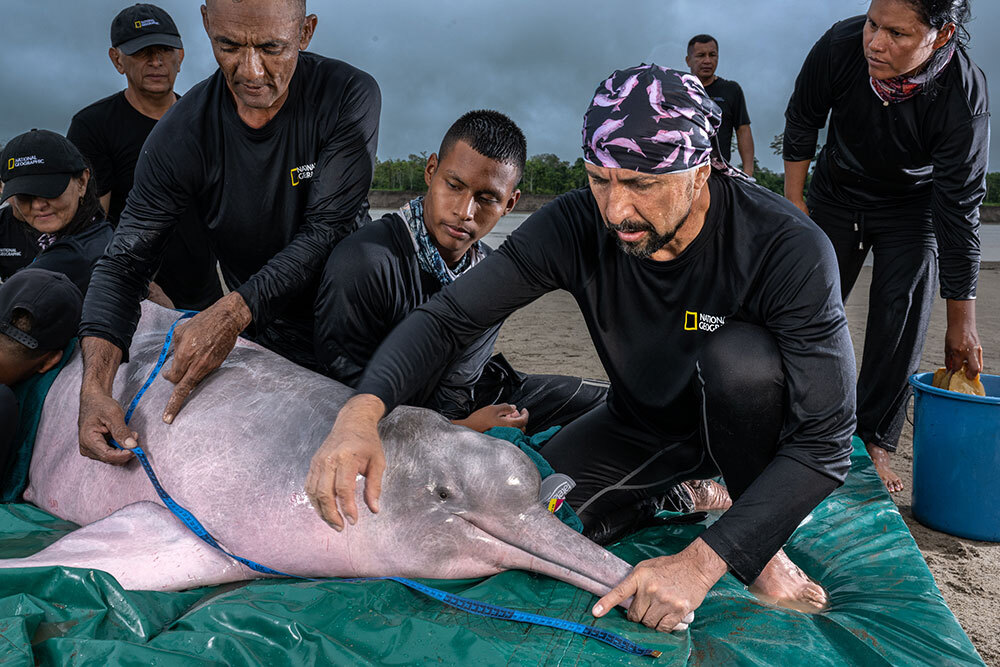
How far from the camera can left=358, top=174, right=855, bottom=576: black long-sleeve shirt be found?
2549 mm

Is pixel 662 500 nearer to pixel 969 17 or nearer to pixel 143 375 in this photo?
pixel 143 375

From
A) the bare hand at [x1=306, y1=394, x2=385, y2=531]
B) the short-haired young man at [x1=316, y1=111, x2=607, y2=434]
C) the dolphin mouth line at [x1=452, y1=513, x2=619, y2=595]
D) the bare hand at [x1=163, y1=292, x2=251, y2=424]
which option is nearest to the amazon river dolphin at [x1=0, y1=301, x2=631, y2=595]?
the dolphin mouth line at [x1=452, y1=513, x2=619, y2=595]

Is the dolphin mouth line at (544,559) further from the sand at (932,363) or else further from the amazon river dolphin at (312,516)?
the sand at (932,363)

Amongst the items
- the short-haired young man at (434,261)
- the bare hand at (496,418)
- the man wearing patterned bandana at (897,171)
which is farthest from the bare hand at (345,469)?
the man wearing patterned bandana at (897,171)

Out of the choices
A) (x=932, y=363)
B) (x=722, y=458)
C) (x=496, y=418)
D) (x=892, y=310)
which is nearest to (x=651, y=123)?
(x=722, y=458)

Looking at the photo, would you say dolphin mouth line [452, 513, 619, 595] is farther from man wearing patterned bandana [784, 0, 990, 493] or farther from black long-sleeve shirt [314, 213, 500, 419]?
man wearing patterned bandana [784, 0, 990, 493]

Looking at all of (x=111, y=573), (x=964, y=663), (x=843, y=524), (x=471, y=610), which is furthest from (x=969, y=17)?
(x=111, y=573)

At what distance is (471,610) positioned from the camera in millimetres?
2475

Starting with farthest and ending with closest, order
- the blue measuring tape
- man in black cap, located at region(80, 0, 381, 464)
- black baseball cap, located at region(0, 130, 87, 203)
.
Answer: black baseball cap, located at region(0, 130, 87, 203)
man in black cap, located at region(80, 0, 381, 464)
the blue measuring tape

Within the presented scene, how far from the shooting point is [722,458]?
3031mm

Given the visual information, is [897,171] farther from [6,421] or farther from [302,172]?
[6,421]

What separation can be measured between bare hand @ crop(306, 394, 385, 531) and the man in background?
7669 mm

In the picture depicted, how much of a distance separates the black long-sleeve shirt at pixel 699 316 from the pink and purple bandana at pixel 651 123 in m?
0.33

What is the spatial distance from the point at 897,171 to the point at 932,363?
150 inches
